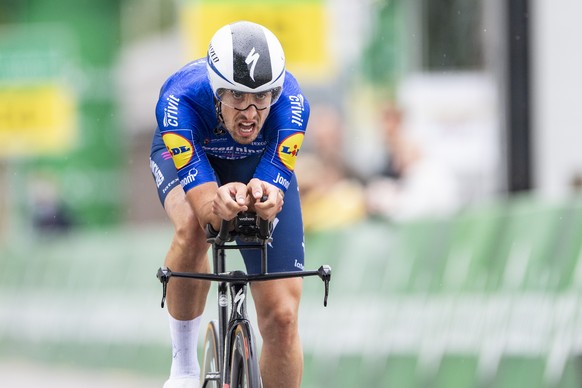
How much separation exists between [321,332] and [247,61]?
626cm

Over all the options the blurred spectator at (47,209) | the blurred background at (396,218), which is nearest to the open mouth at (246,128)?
the blurred background at (396,218)

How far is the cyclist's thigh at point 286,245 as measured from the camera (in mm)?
7875

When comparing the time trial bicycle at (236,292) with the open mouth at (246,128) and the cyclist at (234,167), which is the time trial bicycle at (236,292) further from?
the open mouth at (246,128)

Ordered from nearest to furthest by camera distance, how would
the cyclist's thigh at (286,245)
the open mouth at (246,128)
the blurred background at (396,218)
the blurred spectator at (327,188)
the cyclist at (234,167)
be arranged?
the cyclist at (234,167), the open mouth at (246,128), the cyclist's thigh at (286,245), the blurred background at (396,218), the blurred spectator at (327,188)

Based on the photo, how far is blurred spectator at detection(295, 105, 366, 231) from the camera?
1336 centimetres

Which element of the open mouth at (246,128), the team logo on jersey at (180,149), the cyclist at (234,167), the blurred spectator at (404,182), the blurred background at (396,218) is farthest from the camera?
the blurred spectator at (404,182)

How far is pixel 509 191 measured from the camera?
1329cm

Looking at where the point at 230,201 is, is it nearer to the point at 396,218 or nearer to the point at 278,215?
the point at 278,215

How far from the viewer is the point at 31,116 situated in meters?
31.1

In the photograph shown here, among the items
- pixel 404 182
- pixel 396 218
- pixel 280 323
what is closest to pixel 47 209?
pixel 404 182

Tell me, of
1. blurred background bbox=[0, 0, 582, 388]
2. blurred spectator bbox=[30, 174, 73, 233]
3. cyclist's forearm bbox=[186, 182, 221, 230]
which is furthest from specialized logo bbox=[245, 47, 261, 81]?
blurred spectator bbox=[30, 174, 73, 233]

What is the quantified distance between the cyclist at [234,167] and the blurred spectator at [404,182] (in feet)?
18.6

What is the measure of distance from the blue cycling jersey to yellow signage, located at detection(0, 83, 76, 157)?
23.4 metres

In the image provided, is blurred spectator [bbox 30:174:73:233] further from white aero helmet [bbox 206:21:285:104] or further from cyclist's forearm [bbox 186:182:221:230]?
white aero helmet [bbox 206:21:285:104]
